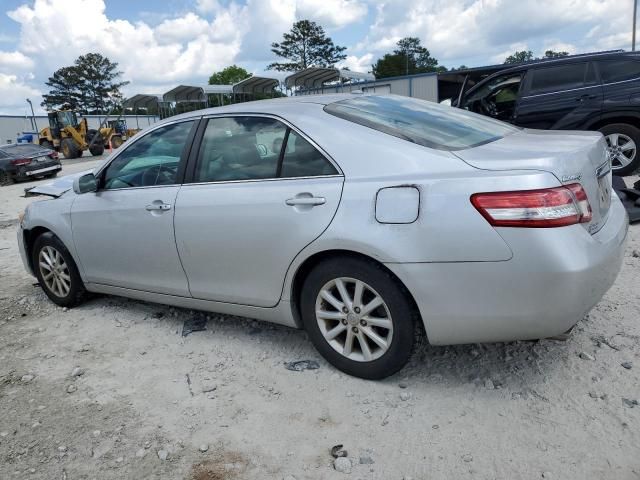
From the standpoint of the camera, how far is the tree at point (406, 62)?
78875mm

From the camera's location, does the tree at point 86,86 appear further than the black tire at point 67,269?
Yes

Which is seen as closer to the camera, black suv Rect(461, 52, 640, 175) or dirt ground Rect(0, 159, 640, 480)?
dirt ground Rect(0, 159, 640, 480)

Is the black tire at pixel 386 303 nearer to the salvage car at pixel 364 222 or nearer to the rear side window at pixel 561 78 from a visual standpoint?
the salvage car at pixel 364 222

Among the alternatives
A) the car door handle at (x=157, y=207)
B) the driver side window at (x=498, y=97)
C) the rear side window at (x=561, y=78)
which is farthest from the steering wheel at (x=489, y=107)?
the car door handle at (x=157, y=207)

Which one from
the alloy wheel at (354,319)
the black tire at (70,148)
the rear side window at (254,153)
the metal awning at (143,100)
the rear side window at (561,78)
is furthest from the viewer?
the metal awning at (143,100)

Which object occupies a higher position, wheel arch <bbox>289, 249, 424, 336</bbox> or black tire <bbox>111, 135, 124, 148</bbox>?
black tire <bbox>111, 135, 124, 148</bbox>

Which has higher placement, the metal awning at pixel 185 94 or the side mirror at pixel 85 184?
the metal awning at pixel 185 94

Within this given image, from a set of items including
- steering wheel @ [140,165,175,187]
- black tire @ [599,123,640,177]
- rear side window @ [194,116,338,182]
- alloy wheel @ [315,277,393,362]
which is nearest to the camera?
alloy wheel @ [315,277,393,362]

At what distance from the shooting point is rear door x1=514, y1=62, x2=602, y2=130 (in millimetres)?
7055

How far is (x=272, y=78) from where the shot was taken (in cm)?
2677

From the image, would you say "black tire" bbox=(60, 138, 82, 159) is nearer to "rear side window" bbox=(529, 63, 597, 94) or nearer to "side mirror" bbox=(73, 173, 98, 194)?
"rear side window" bbox=(529, 63, 597, 94)

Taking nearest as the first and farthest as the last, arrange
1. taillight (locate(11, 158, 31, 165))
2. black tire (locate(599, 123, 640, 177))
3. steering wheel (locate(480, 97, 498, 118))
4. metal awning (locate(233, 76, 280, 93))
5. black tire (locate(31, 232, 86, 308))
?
black tire (locate(31, 232, 86, 308)) < black tire (locate(599, 123, 640, 177)) < steering wheel (locate(480, 97, 498, 118)) < taillight (locate(11, 158, 31, 165)) < metal awning (locate(233, 76, 280, 93))

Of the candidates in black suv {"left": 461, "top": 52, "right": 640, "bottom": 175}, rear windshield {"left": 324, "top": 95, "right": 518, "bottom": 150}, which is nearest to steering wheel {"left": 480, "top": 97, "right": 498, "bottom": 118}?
black suv {"left": 461, "top": 52, "right": 640, "bottom": 175}

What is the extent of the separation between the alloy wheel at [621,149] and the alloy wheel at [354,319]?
5769 mm
